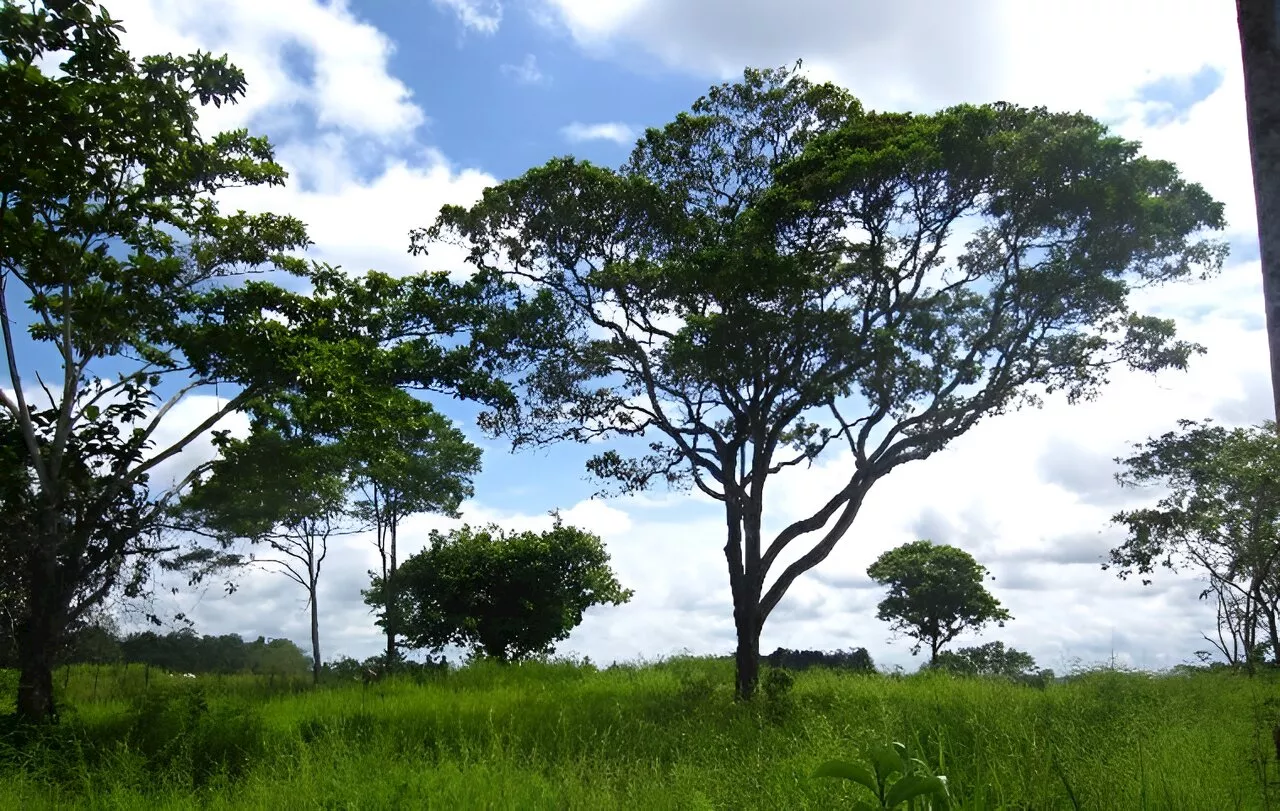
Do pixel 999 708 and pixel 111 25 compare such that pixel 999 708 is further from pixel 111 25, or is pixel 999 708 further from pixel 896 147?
pixel 111 25

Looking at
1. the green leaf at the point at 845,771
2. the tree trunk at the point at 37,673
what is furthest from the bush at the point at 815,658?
the green leaf at the point at 845,771

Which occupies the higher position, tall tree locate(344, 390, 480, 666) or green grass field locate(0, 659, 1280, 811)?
tall tree locate(344, 390, 480, 666)

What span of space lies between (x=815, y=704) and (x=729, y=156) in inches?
363

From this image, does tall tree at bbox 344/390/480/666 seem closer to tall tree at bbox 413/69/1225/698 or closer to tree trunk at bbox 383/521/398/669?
tree trunk at bbox 383/521/398/669

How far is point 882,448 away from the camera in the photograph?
15391 mm

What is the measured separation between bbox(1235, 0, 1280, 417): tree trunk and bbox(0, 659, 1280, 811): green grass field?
2.93 metres

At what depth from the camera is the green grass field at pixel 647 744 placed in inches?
284

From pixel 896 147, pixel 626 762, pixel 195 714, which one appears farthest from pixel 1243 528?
pixel 195 714

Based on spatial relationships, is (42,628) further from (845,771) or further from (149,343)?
(845,771)

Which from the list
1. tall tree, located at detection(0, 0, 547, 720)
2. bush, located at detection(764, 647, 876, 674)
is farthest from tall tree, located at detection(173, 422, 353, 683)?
bush, located at detection(764, 647, 876, 674)

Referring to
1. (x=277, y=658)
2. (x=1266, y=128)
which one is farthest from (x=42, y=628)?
(x=1266, y=128)

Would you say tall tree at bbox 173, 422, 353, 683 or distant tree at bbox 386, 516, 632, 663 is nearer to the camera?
tall tree at bbox 173, 422, 353, 683

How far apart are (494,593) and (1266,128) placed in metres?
23.2

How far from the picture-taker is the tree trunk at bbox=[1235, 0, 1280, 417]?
3.06 meters
